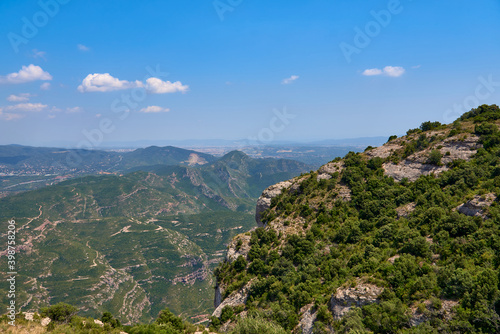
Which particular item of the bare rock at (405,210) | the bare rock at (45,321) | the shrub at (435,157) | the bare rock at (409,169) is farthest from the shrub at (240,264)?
the shrub at (435,157)

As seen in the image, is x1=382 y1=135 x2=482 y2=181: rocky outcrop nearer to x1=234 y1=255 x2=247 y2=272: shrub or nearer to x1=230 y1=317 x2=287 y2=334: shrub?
x1=234 y1=255 x2=247 y2=272: shrub

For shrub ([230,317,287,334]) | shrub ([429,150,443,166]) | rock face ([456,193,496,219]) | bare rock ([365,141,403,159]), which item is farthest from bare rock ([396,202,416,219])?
shrub ([230,317,287,334])

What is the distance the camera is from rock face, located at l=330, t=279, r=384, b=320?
27.3 meters

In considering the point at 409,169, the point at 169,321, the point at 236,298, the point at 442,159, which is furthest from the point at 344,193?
the point at 169,321

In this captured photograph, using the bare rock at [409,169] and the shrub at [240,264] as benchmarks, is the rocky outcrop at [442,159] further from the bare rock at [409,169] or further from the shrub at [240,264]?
the shrub at [240,264]

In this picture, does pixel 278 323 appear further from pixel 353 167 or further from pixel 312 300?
pixel 353 167

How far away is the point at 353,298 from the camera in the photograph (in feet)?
91.3

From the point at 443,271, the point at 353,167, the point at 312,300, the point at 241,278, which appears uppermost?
the point at 353,167

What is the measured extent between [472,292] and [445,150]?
1672 inches

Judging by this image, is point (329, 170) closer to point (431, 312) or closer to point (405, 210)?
point (405, 210)

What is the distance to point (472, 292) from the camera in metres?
21.6

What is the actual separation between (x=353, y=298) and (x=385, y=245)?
1333cm

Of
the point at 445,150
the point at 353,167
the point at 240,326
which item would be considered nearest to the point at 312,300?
the point at 240,326

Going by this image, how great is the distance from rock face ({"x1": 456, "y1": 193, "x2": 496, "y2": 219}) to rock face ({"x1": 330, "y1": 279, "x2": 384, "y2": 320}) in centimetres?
1941
